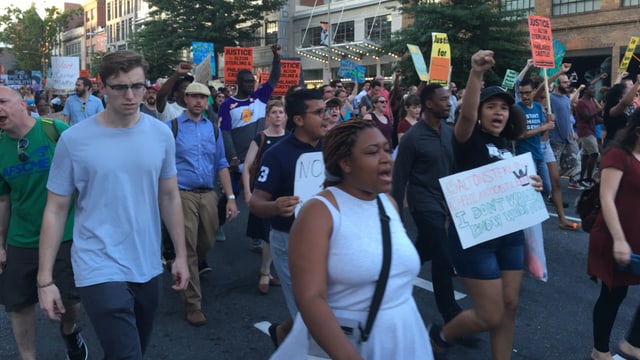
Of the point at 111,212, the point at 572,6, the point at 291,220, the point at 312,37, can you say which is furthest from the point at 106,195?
the point at 312,37

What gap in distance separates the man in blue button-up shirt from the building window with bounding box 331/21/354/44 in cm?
3612

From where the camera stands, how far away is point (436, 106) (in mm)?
4578

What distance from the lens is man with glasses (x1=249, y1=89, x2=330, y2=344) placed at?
3.79 m

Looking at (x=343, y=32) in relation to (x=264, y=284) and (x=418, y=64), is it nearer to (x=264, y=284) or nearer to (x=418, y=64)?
(x=418, y=64)

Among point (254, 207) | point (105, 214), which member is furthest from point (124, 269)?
point (254, 207)

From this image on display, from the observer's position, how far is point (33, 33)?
7238 cm

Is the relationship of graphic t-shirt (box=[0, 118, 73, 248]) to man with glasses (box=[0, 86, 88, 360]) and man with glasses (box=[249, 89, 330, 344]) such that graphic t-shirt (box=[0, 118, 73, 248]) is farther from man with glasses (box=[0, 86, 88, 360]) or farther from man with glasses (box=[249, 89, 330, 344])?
man with glasses (box=[249, 89, 330, 344])

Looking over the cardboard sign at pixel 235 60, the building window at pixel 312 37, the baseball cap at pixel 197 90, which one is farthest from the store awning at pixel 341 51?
the baseball cap at pixel 197 90

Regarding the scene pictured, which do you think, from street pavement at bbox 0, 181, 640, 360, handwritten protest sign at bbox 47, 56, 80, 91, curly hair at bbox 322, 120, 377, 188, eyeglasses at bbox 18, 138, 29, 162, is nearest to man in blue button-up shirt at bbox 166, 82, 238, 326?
street pavement at bbox 0, 181, 640, 360

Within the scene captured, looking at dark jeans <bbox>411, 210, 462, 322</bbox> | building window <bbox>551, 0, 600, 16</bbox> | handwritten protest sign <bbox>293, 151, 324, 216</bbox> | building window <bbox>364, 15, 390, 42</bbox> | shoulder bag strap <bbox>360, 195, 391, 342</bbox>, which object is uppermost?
building window <bbox>364, 15, 390, 42</bbox>

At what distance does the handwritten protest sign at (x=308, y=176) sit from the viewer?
3.54 m

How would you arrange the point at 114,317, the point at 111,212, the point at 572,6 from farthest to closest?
1. the point at 572,6
2. the point at 111,212
3. the point at 114,317

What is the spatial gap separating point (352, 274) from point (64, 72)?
18.2 m

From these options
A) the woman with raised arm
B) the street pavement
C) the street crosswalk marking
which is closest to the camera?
Answer: the woman with raised arm
